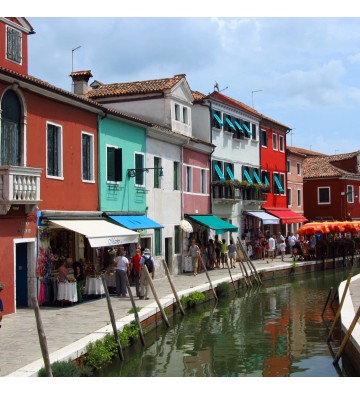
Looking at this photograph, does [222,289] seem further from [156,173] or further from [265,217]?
[265,217]

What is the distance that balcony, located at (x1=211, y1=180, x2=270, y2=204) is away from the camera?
32219mm

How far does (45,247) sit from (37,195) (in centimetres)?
213

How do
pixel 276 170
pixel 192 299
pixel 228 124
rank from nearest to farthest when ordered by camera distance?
1. pixel 192 299
2. pixel 228 124
3. pixel 276 170

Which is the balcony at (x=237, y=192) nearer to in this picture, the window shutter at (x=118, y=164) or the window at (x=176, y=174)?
the window at (x=176, y=174)

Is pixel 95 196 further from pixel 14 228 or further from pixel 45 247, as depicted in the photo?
pixel 14 228

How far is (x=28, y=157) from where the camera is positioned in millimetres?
16906

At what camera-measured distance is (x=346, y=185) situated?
49.8m

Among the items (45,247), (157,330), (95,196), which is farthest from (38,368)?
(95,196)

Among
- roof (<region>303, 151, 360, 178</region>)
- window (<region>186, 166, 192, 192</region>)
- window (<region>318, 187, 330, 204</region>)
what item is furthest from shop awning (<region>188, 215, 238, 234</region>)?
roof (<region>303, 151, 360, 178</region>)

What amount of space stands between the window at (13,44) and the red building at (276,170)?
77.2 feet

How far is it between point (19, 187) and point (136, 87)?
46.7 ft

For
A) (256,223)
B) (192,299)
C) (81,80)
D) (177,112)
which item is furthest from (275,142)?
(192,299)

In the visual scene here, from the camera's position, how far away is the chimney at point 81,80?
2817 cm

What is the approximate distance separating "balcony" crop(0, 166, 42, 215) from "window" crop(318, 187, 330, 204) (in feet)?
120
